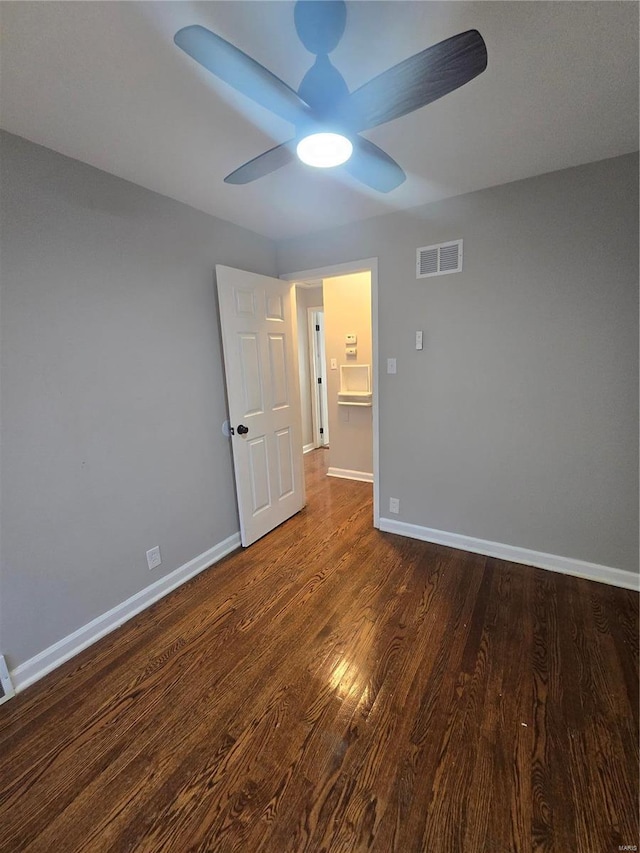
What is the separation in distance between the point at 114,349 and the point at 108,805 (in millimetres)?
1866

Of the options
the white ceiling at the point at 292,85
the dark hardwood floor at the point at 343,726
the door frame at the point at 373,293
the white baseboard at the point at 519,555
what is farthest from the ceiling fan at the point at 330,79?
the white baseboard at the point at 519,555

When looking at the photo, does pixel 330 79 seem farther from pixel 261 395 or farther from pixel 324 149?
pixel 261 395

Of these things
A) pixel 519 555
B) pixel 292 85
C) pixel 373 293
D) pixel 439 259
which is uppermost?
pixel 292 85

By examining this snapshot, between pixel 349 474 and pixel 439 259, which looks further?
pixel 349 474

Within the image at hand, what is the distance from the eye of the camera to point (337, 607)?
6.61 ft

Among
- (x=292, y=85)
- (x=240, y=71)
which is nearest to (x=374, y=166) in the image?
(x=292, y=85)

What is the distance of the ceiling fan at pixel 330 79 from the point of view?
2.71 feet

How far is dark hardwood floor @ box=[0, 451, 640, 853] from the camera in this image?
42.8 inches

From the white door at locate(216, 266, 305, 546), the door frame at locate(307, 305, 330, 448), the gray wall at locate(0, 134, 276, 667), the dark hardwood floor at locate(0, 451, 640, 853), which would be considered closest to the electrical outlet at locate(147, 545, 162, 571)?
the gray wall at locate(0, 134, 276, 667)

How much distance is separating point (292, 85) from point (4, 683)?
2743 millimetres

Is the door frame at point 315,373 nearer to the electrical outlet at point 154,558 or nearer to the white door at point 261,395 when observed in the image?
the white door at point 261,395

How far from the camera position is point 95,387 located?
1.79m

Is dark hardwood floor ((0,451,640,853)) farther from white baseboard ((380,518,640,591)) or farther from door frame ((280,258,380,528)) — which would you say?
door frame ((280,258,380,528))

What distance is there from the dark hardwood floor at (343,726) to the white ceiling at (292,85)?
239 cm
